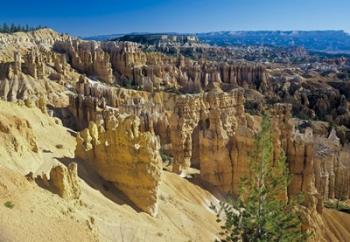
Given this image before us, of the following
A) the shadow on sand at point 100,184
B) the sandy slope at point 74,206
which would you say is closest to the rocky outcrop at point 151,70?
the sandy slope at point 74,206

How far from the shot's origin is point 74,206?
19.9 metres

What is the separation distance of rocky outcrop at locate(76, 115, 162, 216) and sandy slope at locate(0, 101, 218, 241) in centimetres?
56

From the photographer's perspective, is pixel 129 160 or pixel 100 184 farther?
pixel 129 160

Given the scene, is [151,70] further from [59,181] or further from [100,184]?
[59,181]

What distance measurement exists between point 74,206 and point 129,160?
610cm

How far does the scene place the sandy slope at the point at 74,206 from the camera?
1720 cm

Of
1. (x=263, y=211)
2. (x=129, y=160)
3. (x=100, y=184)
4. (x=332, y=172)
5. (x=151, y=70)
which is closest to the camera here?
(x=263, y=211)

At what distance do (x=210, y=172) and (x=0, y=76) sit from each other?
4187cm

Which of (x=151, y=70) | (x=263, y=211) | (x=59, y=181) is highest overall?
(x=59, y=181)

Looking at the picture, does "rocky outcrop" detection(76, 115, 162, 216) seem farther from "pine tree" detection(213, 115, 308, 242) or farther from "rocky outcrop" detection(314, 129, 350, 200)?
"rocky outcrop" detection(314, 129, 350, 200)

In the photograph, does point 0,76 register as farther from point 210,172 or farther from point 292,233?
point 292,233

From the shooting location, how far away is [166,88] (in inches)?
3932

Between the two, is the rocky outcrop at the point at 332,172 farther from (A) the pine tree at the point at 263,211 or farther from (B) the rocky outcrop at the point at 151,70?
(B) the rocky outcrop at the point at 151,70

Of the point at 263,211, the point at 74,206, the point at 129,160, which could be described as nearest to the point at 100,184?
the point at 129,160
